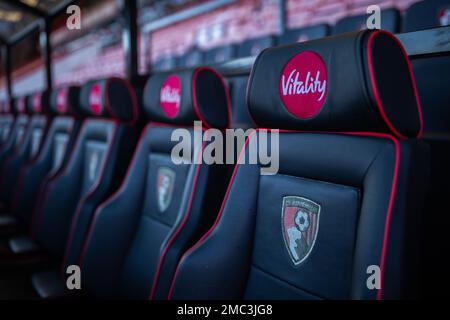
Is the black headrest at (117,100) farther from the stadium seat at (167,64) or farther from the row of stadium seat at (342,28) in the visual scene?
the stadium seat at (167,64)

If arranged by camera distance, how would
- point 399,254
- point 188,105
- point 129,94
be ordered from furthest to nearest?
point 129,94 → point 188,105 → point 399,254

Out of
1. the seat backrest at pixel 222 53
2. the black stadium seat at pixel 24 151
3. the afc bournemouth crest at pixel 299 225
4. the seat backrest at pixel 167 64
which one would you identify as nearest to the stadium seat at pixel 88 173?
the afc bournemouth crest at pixel 299 225

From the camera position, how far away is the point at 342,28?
259 centimetres

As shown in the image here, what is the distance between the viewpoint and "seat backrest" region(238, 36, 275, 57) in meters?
3.00

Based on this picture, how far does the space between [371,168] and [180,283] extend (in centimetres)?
45

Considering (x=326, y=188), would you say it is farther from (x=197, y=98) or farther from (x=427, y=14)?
(x=427, y=14)

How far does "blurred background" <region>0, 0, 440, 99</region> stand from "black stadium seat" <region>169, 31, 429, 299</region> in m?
1.36

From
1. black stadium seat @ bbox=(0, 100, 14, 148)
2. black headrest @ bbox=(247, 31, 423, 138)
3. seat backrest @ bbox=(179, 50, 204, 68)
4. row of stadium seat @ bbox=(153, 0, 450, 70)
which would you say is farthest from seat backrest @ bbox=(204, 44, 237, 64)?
black headrest @ bbox=(247, 31, 423, 138)

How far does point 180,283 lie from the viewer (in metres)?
0.79

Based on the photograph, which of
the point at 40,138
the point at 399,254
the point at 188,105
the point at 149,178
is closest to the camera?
the point at 399,254

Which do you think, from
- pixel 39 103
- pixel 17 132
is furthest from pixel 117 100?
pixel 17 132

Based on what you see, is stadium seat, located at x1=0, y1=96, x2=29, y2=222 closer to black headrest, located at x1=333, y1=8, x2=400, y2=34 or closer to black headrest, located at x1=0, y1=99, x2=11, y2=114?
black headrest, located at x1=0, y1=99, x2=11, y2=114
